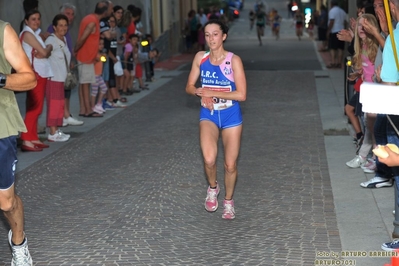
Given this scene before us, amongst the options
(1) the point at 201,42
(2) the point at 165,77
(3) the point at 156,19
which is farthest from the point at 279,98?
(1) the point at 201,42

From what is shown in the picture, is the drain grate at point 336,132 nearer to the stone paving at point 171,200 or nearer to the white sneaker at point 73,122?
the stone paving at point 171,200

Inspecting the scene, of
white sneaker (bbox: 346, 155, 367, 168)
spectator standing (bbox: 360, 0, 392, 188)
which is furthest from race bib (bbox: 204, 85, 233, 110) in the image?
white sneaker (bbox: 346, 155, 367, 168)

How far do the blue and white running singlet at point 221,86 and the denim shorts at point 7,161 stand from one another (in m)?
2.27

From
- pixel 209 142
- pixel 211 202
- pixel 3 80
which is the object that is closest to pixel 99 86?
pixel 211 202

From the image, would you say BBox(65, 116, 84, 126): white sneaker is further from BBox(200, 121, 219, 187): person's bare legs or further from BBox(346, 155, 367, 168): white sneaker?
BBox(200, 121, 219, 187): person's bare legs

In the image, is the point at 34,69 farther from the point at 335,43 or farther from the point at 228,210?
the point at 335,43

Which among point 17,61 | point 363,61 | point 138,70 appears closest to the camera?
point 17,61

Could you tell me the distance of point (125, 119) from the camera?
595 inches

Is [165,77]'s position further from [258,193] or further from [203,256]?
[203,256]

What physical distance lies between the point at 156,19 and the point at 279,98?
49.6 ft

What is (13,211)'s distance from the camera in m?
6.16

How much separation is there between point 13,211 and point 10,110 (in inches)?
28.7

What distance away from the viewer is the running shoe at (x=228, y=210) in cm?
784

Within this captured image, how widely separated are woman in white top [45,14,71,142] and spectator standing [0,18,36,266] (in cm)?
660
